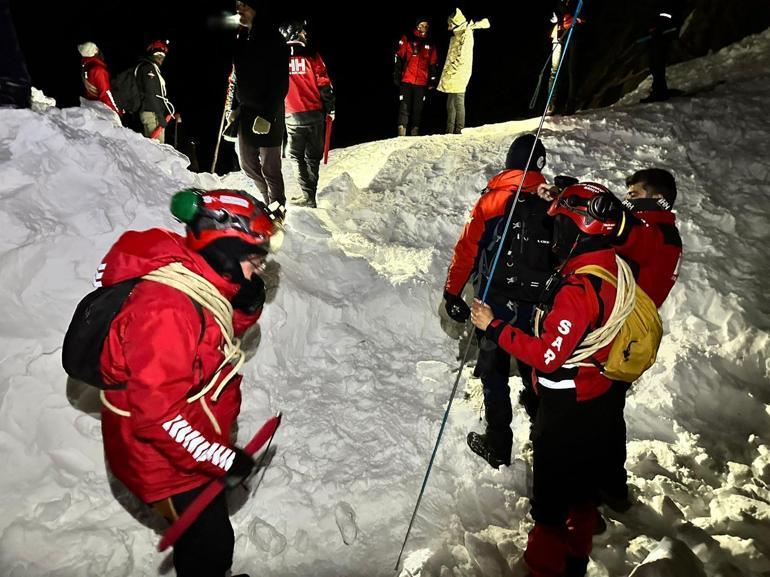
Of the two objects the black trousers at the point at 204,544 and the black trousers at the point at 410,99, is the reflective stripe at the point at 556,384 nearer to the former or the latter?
the black trousers at the point at 204,544

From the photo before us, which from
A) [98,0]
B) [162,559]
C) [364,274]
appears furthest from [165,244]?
[98,0]

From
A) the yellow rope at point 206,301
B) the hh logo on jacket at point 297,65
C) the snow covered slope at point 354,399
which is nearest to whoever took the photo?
the yellow rope at point 206,301

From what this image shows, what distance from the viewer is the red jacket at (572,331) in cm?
266

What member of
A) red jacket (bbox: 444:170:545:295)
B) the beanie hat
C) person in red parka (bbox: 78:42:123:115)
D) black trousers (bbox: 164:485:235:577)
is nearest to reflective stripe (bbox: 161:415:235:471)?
black trousers (bbox: 164:485:235:577)

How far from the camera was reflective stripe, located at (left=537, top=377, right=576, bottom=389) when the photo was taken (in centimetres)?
285

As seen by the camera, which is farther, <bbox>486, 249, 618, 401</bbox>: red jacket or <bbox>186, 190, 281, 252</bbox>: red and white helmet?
<bbox>486, 249, 618, 401</bbox>: red jacket

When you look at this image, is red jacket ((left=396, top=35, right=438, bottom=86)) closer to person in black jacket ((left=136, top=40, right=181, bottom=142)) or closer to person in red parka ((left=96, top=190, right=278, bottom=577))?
person in black jacket ((left=136, top=40, right=181, bottom=142))

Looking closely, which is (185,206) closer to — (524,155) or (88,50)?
(524,155)

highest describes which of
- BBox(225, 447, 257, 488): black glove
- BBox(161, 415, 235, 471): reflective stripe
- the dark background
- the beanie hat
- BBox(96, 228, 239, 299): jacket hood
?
BBox(96, 228, 239, 299): jacket hood

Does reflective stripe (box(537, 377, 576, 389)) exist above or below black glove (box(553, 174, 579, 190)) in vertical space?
below

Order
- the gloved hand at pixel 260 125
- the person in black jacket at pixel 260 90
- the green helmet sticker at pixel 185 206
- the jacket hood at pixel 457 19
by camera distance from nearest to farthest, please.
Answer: the green helmet sticker at pixel 185 206, the person in black jacket at pixel 260 90, the gloved hand at pixel 260 125, the jacket hood at pixel 457 19

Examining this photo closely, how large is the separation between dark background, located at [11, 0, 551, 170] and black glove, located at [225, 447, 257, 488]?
18396 millimetres

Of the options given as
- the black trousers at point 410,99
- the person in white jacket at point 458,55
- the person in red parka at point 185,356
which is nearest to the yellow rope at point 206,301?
the person in red parka at point 185,356

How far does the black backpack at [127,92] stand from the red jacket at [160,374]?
662 centimetres
